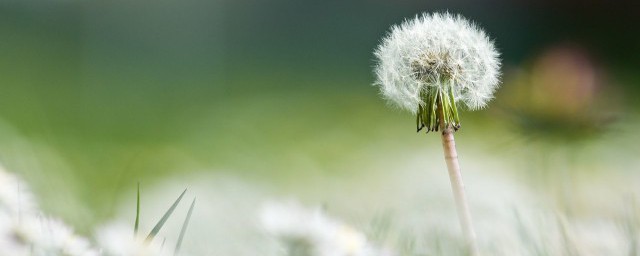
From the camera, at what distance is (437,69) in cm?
44

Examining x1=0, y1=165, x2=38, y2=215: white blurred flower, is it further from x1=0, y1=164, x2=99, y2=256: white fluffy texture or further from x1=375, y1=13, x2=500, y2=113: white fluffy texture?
x1=375, y1=13, x2=500, y2=113: white fluffy texture

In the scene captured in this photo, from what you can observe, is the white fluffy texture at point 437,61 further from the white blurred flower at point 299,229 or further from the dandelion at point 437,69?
the white blurred flower at point 299,229

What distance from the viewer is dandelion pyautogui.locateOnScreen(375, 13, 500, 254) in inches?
→ 16.5

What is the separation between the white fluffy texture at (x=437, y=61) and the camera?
0.44m

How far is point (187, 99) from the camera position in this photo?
1.46 m

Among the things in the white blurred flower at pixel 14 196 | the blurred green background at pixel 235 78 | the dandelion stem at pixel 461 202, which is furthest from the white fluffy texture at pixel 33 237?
the blurred green background at pixel 235 78

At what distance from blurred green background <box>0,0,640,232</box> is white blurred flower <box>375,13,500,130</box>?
2.03 feet

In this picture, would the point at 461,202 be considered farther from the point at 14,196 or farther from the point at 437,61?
the point at 14,196

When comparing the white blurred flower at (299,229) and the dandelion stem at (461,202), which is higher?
the dandelion stem at (461,202)

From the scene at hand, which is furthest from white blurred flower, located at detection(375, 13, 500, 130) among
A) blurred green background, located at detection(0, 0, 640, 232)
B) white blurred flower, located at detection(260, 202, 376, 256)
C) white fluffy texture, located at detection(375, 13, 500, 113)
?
blurred green background, located at detection(0, 0, 640, 232)

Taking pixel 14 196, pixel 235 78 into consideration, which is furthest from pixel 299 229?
pixel 235 78

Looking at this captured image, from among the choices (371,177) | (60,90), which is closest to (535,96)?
(371,177)

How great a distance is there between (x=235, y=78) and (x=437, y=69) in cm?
109

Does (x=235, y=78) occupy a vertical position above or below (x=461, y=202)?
above
